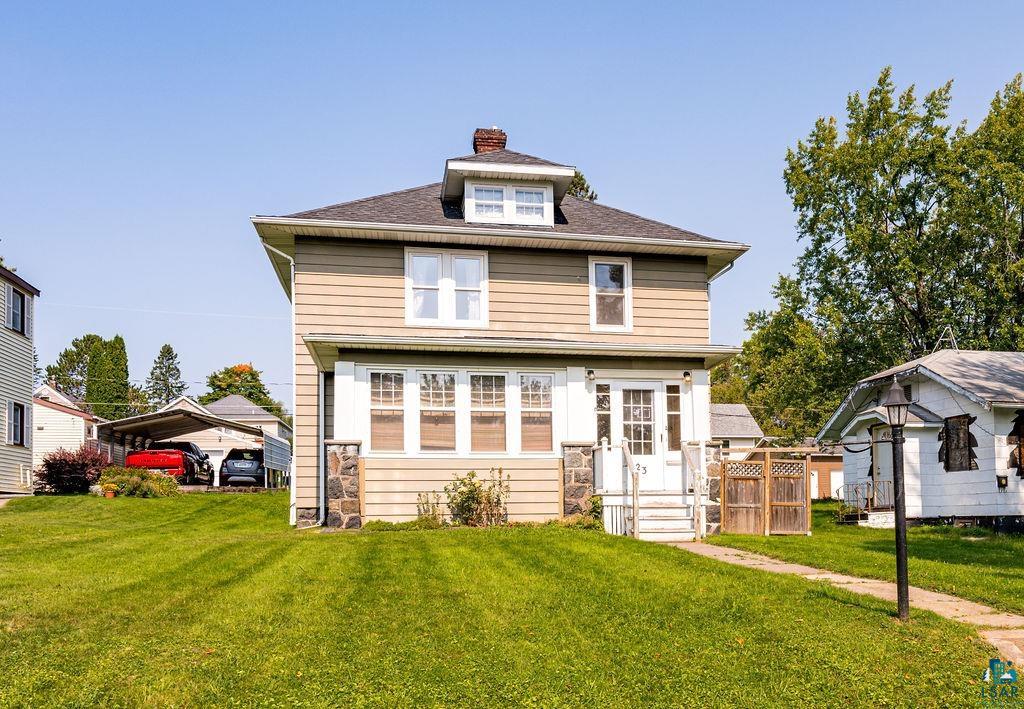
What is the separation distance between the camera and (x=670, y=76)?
50.4ft

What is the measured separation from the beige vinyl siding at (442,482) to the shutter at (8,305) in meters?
16.6

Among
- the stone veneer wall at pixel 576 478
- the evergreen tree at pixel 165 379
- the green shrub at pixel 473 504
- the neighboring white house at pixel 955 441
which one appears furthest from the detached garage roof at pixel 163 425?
the evergreen tree at pixel 165 379

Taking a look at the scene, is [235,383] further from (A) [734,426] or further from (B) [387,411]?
(B) [387,411]

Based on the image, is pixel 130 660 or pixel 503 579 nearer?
pixel 130 660

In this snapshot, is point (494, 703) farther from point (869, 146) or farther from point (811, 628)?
point (869, 146)

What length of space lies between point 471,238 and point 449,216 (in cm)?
117

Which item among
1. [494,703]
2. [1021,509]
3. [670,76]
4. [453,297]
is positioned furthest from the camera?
[1021,509]

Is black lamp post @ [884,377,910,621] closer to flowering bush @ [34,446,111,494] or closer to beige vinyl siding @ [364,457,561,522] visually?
beige vinyl siding @ [364,457,561,522]

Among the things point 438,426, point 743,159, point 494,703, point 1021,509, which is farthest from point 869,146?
point 494,703

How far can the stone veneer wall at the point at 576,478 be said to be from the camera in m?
16.4

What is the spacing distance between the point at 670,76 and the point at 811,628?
9.91 meters

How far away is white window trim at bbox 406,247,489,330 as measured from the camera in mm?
18078

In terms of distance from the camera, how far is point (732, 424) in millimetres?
47844

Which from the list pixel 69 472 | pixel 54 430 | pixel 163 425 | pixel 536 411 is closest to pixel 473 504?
pixel 536 411
